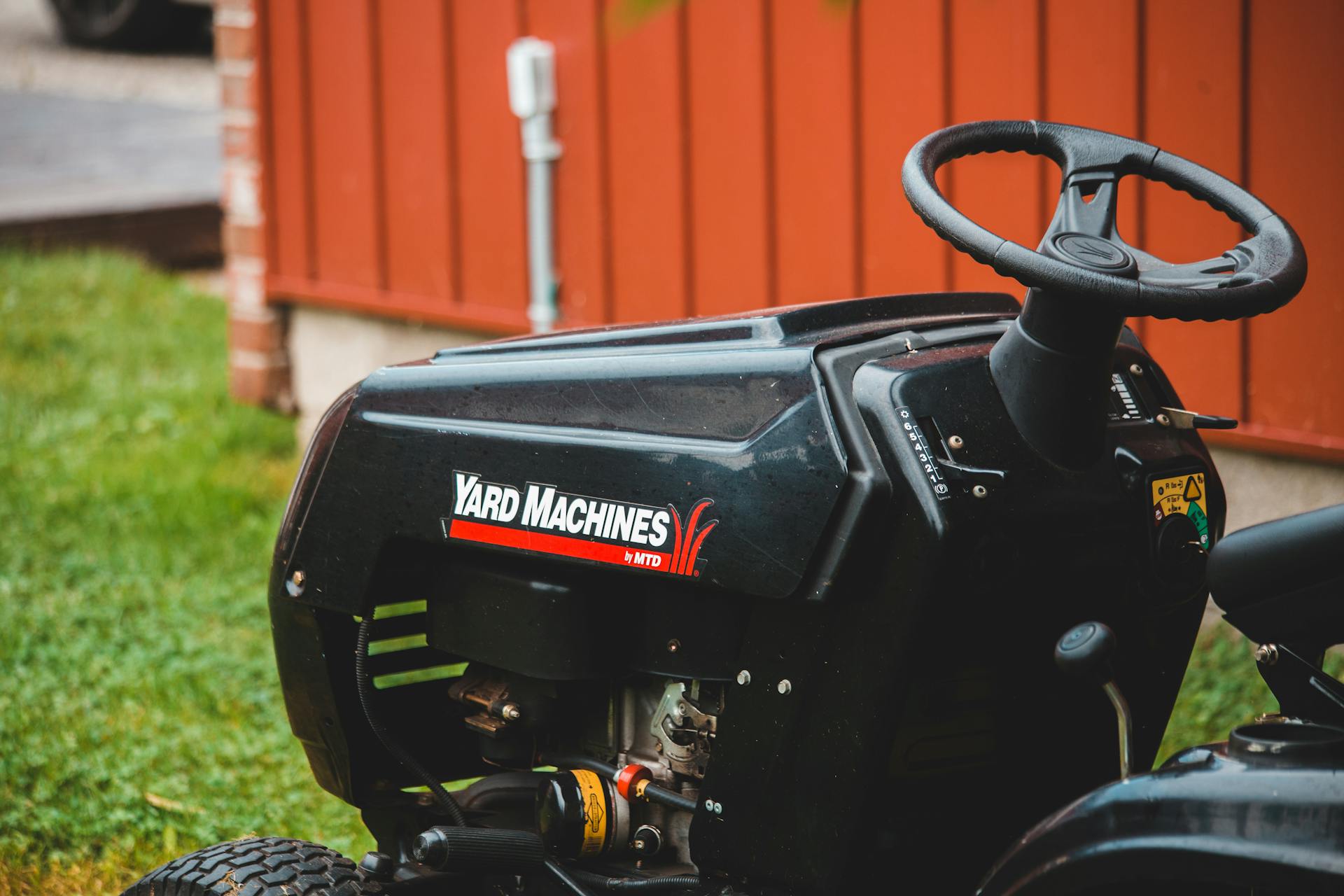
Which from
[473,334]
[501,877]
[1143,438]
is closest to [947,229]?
[1143,438]

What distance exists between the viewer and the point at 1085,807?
1559 millimetres

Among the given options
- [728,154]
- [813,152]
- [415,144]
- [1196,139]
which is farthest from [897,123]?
[415,144]

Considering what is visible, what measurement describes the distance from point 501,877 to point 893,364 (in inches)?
37.7

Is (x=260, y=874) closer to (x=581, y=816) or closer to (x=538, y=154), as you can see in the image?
(x=581, y=816)

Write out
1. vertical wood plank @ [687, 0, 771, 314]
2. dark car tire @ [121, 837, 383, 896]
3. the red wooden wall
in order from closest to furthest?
dark car tire @ [121, 837, 383, 896] < the red wooden wall < vertical wood plank @ [687, 0, 771, 314]

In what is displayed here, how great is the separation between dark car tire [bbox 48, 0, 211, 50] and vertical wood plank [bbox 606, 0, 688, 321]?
8.81 metres

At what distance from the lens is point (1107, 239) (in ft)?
5.82

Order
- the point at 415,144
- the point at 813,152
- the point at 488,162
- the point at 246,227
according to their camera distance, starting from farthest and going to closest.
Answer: the point at 246,227, the point at 415,144, the point at 488,162, the point at 813,152

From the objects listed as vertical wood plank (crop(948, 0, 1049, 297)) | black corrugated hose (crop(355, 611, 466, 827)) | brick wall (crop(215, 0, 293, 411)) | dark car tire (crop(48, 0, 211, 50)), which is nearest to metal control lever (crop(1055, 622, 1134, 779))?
black corrugated hose (crop(355, 611, 466, 827))

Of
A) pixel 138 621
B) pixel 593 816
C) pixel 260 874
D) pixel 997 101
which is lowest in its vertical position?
pixel 138 621

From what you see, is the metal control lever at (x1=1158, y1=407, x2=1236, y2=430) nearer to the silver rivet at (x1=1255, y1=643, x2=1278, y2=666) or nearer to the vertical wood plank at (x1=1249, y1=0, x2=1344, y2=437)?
the silver rivet at (x1=1255, y1=643, x2=1278, y2=666)

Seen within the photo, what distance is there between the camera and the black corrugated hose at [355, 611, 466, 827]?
7.23 feet

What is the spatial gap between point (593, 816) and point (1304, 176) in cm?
238

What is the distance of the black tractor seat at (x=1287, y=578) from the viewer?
1473mm
